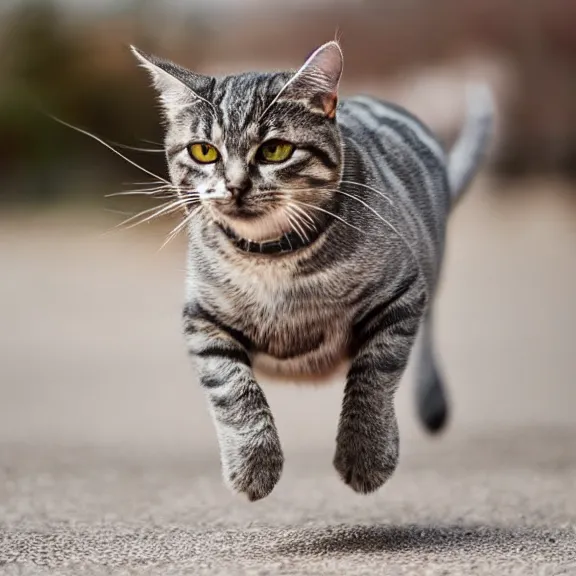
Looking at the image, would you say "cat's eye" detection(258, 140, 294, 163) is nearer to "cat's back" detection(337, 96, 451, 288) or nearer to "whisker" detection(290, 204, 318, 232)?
"whisker" detection(290, 204, 318, 232)

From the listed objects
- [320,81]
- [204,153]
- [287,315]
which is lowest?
[287,315]

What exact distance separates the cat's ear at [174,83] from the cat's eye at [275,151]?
0.40 feet

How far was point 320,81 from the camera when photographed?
4.69 feet

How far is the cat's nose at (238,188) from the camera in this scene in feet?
4.57

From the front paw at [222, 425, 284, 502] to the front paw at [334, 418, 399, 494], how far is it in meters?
0.11

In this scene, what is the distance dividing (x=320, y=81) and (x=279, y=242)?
0.25 m

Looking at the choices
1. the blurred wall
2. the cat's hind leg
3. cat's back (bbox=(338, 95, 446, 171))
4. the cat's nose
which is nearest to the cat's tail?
cat's back (bbox=(338, 95, 446, 171))

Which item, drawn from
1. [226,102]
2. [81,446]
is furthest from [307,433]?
[226,102]

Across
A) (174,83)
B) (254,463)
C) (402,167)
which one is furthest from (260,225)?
(402,167)

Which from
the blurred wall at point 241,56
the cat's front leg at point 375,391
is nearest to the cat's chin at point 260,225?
the cat's front leg at point 375,391

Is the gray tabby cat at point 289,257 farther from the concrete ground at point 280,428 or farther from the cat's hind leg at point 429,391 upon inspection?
the cat's hind leg at point 429,391

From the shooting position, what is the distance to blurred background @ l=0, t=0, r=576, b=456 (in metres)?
4.09

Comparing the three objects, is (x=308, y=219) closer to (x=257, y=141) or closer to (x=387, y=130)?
(x=257, y=141)

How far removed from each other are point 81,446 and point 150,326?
4.39ft
